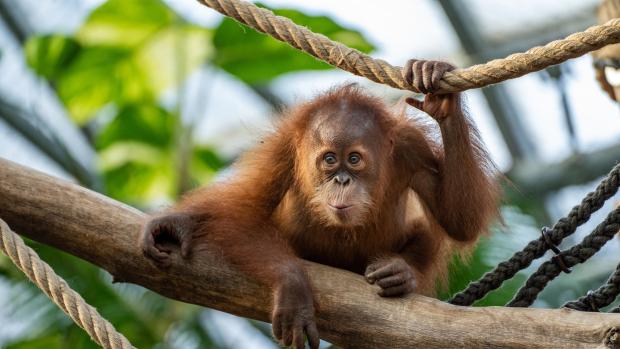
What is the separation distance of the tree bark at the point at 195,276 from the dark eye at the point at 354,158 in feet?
1.80

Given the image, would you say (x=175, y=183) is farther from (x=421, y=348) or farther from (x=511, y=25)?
(x=511, y=25)

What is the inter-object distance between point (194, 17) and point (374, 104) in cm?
429

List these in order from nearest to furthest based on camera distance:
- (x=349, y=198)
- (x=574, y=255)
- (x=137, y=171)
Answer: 1. (x=574, y=255)
2. (x=349, y=198)
3. (x=137, y=171)

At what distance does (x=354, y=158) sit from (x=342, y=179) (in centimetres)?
13

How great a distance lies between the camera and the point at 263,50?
6.72 m

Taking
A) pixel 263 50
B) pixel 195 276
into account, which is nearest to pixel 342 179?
pixel 195 276

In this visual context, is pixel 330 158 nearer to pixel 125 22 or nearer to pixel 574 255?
pixel 574 255

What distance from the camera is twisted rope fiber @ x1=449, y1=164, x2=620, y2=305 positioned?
146 inches

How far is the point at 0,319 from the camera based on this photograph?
739 cm

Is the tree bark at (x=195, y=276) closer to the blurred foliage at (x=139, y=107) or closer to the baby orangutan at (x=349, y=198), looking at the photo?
the baby orangutan at (x=349, y=198)

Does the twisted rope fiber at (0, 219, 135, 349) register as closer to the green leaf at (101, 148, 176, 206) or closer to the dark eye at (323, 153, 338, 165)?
the dark eye at (323, 153, 338, 165)

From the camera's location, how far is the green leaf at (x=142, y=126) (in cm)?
723

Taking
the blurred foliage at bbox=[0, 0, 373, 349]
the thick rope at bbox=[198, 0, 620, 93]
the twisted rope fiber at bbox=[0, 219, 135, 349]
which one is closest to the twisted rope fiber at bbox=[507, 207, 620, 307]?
the thick rope at bbox=[198, 0, 620, 93]

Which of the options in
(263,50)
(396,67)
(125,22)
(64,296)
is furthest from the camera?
(125,22)
